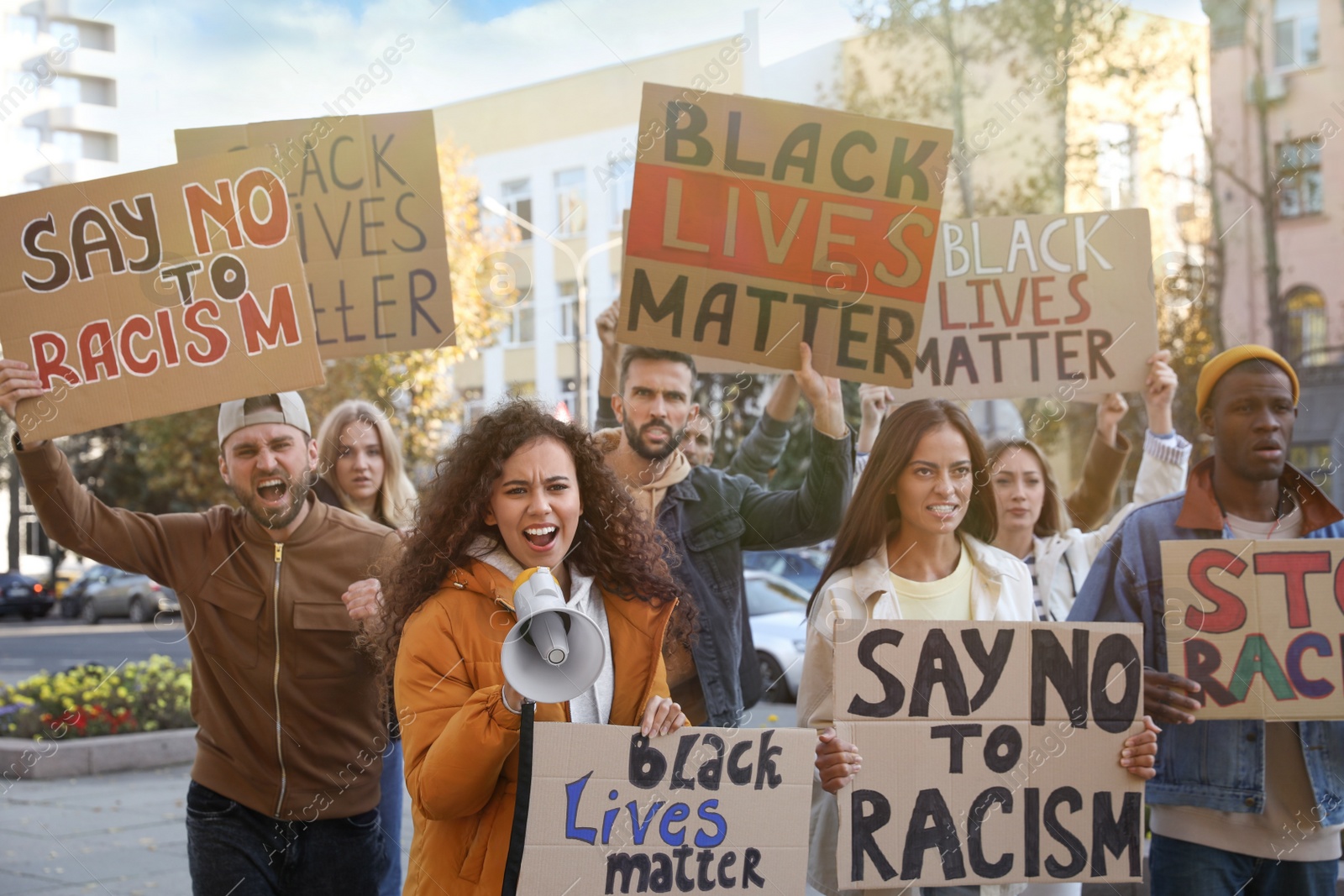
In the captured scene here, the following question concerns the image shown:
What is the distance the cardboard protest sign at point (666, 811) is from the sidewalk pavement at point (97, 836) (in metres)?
3.81

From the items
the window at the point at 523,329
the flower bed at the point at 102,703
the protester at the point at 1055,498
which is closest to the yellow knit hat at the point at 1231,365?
the protester at the point at 1055,498

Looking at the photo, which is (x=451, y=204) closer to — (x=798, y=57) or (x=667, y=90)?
(x=798, y=57)

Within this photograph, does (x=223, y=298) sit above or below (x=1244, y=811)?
above

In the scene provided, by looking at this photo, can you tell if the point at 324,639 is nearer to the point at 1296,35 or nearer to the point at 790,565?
the point at 790,565

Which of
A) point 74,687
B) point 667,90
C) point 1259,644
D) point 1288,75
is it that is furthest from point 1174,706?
point 1288,75

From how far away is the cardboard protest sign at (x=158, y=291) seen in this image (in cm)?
353

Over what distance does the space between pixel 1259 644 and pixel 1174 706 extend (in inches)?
11.7

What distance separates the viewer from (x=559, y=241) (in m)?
26.9

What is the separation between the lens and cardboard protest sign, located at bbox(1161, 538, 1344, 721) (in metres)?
3.25

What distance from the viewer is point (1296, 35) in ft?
67.3

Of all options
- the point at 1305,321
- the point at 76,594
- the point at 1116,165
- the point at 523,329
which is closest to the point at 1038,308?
the point at 1116,165

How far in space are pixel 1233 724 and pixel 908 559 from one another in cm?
93

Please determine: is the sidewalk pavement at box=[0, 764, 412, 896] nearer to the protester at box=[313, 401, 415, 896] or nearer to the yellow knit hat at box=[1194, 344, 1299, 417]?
the protester at box=[313, 401, 415, 896]

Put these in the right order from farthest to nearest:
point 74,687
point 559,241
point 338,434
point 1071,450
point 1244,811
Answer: point 559,241
point 1071,450
point 74,687
point 338,434
point 1244,811
